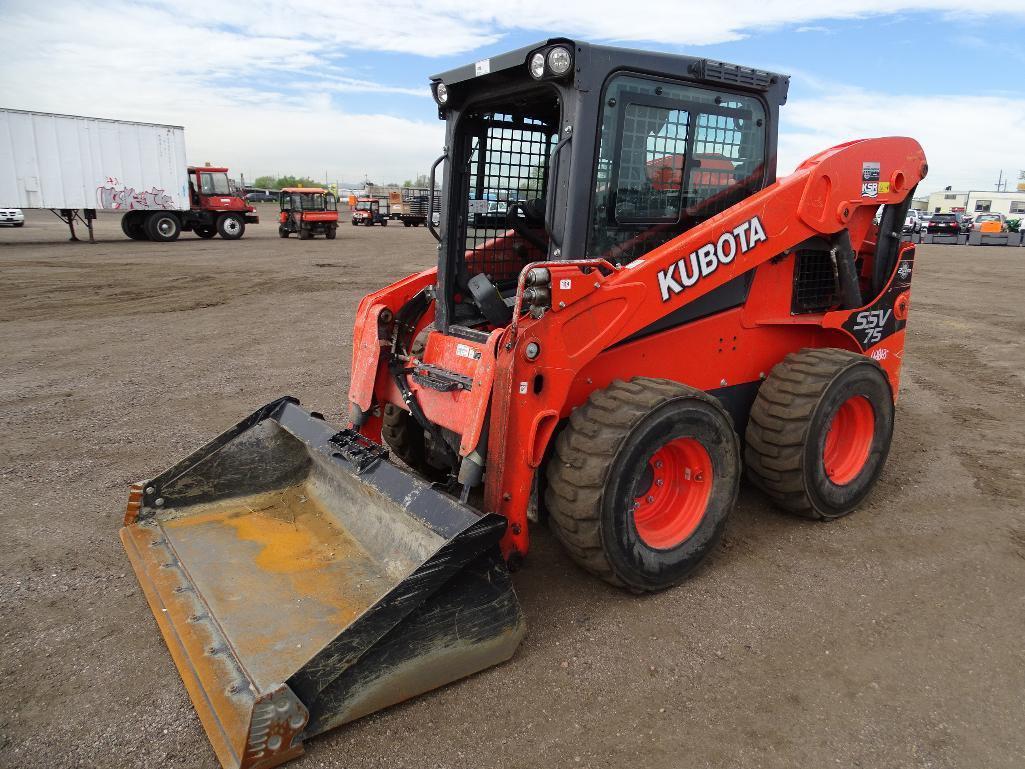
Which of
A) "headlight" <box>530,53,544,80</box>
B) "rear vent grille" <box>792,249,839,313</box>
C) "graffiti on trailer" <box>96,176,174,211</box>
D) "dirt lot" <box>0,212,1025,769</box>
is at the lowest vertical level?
"dirt lot" <box>0,212,1025,769</box>

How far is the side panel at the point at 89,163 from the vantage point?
2206 cm

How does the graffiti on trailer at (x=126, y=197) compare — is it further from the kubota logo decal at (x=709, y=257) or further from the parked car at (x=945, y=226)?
the parked car at (x=945, y=226)

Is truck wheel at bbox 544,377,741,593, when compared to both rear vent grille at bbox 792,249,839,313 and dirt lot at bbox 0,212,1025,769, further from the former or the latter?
rear vent grille at bbox 792,249,839,313

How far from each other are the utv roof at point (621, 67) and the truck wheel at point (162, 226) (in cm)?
2440

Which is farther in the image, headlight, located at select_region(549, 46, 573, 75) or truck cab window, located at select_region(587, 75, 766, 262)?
truck cab window, located at select_region(587, 75, 766, 262)

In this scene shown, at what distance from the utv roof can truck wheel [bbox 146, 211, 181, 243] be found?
24401mm

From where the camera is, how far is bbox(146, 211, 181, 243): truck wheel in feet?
81.6

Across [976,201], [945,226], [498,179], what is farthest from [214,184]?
[976,201]

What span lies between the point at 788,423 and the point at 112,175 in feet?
83.6

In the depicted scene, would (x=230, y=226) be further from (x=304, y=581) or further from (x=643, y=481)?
(x=643, y=481)

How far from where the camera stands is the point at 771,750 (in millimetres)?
2492

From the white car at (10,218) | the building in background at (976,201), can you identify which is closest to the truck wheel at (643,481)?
the white car at (10,218)

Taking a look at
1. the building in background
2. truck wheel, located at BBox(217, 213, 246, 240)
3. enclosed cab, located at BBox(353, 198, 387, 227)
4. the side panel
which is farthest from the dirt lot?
the building in background

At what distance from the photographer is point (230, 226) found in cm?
2709
